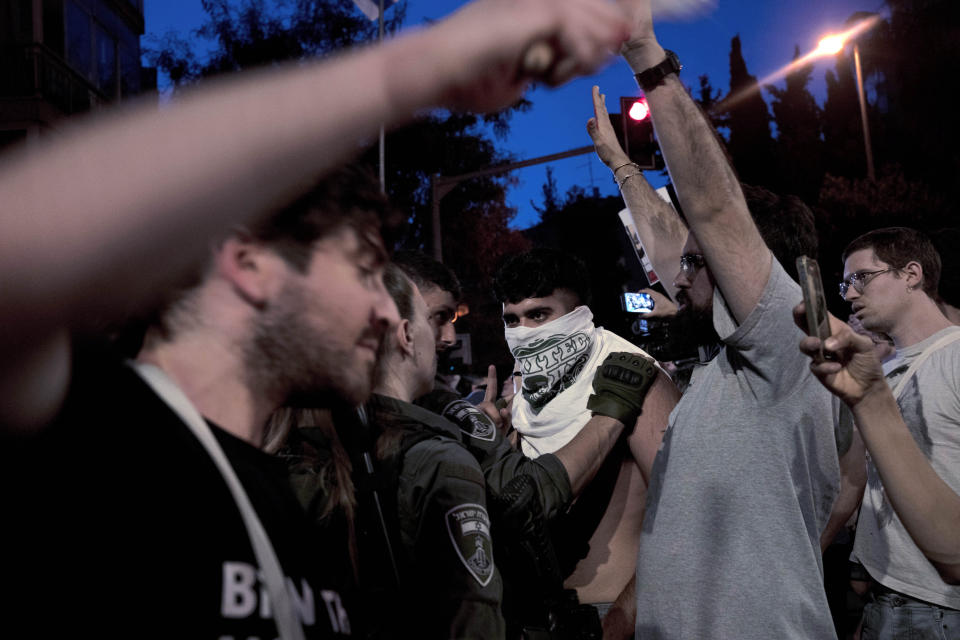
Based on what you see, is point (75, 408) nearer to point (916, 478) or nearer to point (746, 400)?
point (746, 400)

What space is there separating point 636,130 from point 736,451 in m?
7.26

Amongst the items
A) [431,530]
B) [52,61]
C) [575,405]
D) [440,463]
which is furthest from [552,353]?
[52,61]

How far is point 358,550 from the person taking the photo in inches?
80.0

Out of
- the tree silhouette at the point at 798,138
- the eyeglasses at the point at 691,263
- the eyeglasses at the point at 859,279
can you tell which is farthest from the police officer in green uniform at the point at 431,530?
the tree silhouette at the point at 798,138

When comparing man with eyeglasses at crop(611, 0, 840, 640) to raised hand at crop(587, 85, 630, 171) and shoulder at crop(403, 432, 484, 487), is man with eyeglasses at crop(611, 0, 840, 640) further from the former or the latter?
raised hand at crop(587, 85, 630, 171)

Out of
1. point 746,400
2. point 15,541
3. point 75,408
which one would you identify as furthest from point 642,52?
point 15,541

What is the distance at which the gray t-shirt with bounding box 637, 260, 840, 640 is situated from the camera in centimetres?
212

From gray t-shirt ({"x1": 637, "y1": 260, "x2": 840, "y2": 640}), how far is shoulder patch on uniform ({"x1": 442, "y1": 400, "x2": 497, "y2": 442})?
82 cm

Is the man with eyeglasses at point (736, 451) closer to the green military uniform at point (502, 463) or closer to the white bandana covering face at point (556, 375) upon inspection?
the green military uniform at point (502, 463)

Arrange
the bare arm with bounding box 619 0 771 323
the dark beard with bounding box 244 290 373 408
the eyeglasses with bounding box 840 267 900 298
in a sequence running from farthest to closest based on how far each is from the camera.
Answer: the eyeglasses with bounding box 840 267 900 298 < the bare arm with bounding box 619 0 771 323 < the dark beard with bounding box 244 290 373 408

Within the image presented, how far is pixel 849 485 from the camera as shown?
3283mm

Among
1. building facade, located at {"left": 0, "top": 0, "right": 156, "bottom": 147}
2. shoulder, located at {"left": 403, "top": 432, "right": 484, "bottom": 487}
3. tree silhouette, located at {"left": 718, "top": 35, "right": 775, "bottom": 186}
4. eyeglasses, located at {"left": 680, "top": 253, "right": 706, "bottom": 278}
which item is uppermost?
tree silhouette, located at {"left": 718, "top": 35, "right": 775, "bottom": 186}

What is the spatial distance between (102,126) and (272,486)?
699 millimetres

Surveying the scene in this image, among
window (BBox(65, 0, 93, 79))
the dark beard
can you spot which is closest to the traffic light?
the dark beard
